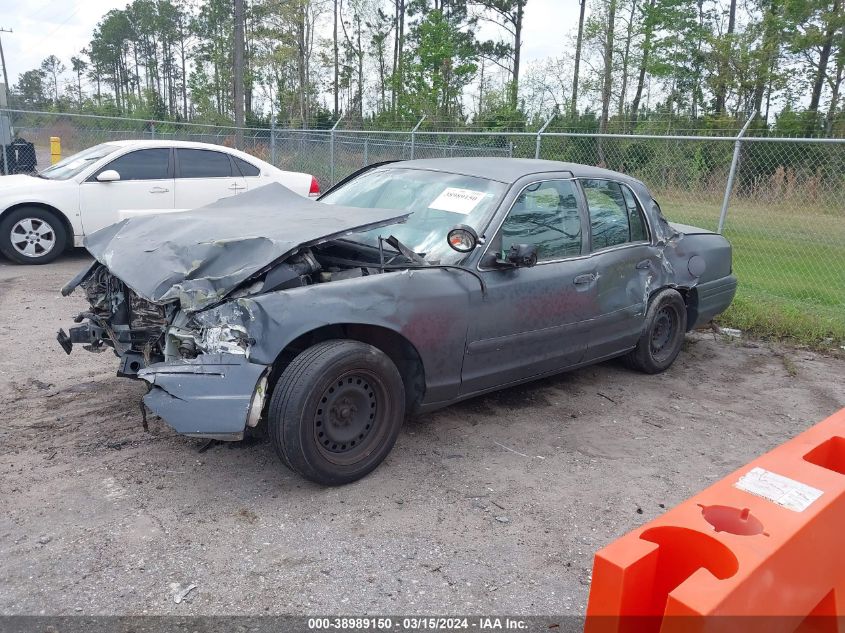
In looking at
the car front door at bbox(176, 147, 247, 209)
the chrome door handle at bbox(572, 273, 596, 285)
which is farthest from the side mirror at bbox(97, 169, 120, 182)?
the chrome door handle at bbox(572, 273, 596, 285)

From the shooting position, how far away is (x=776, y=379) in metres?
5.52

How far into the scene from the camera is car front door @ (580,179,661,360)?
15.0ft

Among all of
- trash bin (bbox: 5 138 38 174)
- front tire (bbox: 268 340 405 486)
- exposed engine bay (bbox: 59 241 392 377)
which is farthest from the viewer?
trash bin (bbox: 5 138 38 174)

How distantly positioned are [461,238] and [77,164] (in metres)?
6.88

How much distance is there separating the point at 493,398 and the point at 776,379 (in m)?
2.53

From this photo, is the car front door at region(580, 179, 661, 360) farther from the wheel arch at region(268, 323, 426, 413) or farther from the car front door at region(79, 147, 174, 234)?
the car front door at region(79, 147, 174, 234)

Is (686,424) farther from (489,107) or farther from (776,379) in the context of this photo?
(489,107)

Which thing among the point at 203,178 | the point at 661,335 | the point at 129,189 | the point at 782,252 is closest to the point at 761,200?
the point at 782,252

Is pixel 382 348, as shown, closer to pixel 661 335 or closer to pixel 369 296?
pixel 369 296

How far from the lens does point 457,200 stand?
4.18 meters

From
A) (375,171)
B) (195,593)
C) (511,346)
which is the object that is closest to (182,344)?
(195,593)

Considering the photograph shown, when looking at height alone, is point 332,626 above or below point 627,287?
below

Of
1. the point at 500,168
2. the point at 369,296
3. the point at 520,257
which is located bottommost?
the point at 369,296

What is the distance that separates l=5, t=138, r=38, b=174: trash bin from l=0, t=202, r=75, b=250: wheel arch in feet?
18.5
